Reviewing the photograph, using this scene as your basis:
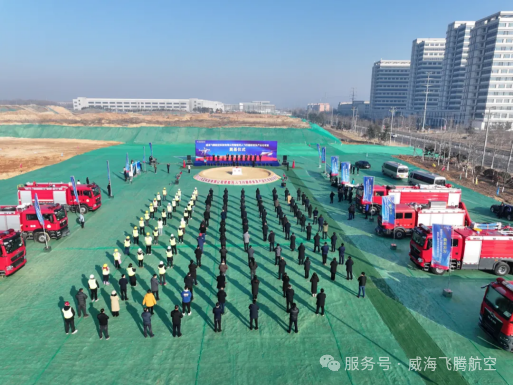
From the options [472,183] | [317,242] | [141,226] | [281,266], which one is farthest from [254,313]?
[472,183]

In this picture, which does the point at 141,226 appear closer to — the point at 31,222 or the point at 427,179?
the point at 31,222

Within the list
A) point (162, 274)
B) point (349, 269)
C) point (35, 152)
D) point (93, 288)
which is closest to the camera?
point (93, 288)

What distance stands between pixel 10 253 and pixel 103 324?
741 cm

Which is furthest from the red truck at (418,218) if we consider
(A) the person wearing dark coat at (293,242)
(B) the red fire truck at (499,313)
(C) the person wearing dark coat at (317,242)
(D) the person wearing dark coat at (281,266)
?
(B) the red fire truck at (499,313)

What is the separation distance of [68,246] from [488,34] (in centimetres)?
12221

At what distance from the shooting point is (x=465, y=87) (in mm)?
109312

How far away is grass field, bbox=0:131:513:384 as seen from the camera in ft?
32.9

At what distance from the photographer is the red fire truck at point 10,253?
584 inches

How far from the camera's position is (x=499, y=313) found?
1104 cm

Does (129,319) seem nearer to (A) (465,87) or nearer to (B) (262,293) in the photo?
(B) (262,293)

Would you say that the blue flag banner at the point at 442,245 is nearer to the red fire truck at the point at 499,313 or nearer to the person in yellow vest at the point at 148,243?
the red fire truck at the point at 499,313

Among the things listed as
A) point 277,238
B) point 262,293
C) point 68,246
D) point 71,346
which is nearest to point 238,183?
point 277,238

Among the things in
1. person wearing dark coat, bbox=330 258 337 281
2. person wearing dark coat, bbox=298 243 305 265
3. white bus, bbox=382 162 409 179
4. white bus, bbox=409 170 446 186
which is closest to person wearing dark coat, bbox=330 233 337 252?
person wearing dark coat, bbox=298 243 305 265

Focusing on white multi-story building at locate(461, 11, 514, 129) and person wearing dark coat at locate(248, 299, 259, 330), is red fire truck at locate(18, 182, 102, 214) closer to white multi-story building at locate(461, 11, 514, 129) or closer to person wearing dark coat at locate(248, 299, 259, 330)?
person wearing dark coat at locate(248, 299, 259, 330)
